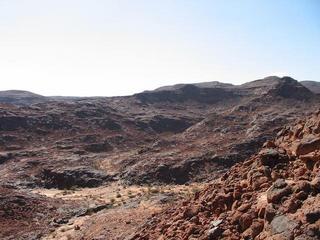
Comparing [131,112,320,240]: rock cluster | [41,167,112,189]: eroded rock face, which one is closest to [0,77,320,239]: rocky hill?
[41,167,112,189]: eroded rock face

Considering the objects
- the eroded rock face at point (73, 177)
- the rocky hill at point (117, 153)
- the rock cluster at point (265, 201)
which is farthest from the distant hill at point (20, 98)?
the rock cluster at point (265, 201)

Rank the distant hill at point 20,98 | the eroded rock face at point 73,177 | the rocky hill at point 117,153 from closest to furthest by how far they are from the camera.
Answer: the rocky hill at point 117,153
the eroded rock face at point 73,177
the distant hill at point 20,98

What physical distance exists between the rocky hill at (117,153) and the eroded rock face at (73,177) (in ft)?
0.31

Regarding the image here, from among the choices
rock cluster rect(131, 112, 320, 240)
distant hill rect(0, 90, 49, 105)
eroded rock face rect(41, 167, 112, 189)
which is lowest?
eroded rock face rect(41, 167, 112, 189)

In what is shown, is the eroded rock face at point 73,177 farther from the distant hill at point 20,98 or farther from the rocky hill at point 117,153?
the distant hill at point 20,98

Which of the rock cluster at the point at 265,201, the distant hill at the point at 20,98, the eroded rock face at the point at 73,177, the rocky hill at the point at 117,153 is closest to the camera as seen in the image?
the rock cluster at the point at 265,201

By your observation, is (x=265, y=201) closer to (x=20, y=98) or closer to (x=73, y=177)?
(x=73, y=177)

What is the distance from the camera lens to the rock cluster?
1006 cm

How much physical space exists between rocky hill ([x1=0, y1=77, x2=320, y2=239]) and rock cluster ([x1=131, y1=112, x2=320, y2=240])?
713mm

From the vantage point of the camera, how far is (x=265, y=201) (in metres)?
11.4

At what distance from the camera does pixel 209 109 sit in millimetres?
85000

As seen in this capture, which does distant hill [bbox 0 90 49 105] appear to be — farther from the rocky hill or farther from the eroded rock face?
the eroded rock face

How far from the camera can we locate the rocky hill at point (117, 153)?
25.0 m

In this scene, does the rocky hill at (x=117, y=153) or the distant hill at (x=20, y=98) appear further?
the distant hill at (x=20, y=98)
